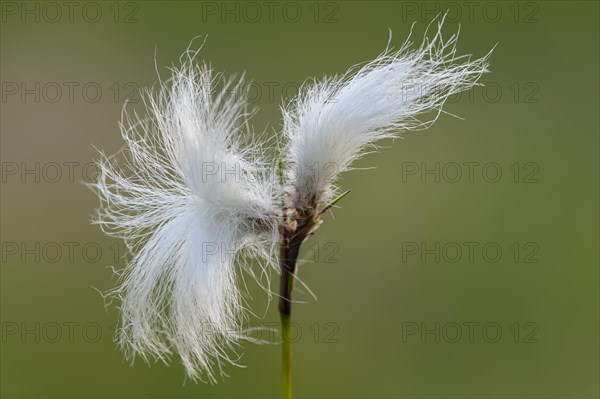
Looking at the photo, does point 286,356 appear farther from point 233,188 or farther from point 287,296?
point 233,188

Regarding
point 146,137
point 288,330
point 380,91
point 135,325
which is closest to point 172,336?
point 135,325

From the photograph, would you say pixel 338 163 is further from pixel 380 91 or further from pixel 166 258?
pixel 166 258

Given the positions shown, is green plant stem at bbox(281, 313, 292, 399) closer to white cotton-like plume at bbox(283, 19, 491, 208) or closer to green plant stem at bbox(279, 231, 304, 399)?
green plant stem at bbox(279, 231, 304, 399)

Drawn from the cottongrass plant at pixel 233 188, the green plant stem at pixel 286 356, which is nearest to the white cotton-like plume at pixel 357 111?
the cottongrass plant at pixel 233 188

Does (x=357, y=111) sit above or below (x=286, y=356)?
above

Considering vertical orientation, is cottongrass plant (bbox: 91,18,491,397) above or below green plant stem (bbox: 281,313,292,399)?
above

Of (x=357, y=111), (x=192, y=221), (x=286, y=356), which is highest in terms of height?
(x=357, y=111)

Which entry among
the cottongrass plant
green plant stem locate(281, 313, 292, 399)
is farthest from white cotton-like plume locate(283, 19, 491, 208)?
green plant stem locate(281, 313, 292, 399)

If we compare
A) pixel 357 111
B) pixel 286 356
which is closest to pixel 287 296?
pixel 286 356
